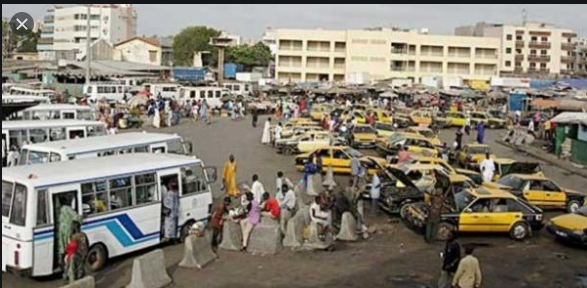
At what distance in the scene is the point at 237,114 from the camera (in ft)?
175

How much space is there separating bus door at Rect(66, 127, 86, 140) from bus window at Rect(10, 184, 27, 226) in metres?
11.4

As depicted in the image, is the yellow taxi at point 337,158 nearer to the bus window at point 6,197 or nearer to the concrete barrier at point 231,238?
the concrete barrier at point 231,238

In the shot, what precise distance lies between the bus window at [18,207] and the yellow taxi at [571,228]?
11.7m

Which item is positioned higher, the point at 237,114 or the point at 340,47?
the point at 340,47

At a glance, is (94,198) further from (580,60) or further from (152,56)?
(580,60)

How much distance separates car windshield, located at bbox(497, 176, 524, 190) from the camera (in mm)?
22052

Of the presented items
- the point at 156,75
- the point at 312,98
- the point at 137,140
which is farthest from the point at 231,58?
the point at 137,140

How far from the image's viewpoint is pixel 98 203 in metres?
14.0

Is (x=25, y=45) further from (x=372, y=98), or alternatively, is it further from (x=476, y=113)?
(x=476, y=113)

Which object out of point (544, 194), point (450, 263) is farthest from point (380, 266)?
point (544, 194)

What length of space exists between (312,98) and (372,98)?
18.6 feet

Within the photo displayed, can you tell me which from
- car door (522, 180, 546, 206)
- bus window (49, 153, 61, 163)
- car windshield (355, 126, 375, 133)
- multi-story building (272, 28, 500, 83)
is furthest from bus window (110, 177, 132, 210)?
multi-story building (272, 28, 500, 83)

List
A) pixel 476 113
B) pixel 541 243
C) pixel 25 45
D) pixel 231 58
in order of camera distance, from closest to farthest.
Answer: pixel 541 243, pixel 476 113, pixel 231 58, pixel 25 45

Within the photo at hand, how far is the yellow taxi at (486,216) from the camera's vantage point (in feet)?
58.3
